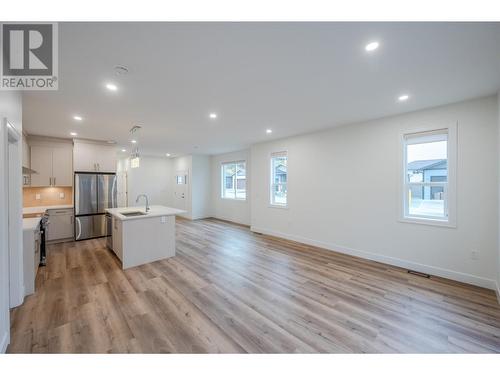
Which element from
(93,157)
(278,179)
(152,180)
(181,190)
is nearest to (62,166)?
(93,157)

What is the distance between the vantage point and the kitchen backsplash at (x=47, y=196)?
5.07 m

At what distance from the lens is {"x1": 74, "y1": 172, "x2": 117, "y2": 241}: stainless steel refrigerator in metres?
5.22

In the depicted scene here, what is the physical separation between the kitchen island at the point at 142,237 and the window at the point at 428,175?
441 centimetres

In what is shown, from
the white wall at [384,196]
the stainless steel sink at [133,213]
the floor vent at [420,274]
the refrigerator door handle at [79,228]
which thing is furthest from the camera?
the refrigerator door handle at [79,228]

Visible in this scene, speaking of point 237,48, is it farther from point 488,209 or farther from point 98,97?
point 488,209

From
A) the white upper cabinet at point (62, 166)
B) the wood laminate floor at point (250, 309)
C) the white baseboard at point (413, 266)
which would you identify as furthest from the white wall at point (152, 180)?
the white baseboard at point (413, 266)

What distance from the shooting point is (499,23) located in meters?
1.52

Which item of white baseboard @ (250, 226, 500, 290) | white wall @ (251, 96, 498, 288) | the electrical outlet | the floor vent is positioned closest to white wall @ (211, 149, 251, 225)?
white wall @ (251, 96, 498, 288)

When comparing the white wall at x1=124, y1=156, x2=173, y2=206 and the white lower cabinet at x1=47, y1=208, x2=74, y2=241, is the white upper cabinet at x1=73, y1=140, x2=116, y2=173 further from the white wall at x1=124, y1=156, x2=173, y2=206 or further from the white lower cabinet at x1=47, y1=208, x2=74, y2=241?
the white wall at x1=124, y1=156, x2=173, y2=206

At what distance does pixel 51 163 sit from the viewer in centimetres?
511

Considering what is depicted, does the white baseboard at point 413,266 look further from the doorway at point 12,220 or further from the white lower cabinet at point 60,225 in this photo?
the white lower cabinet at point 60,225

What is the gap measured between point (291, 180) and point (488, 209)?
341cm

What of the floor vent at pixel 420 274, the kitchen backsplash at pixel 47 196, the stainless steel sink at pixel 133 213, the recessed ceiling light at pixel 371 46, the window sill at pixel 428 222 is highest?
the recessed ceiling light at pixel 371 46

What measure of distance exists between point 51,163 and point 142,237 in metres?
3.56
